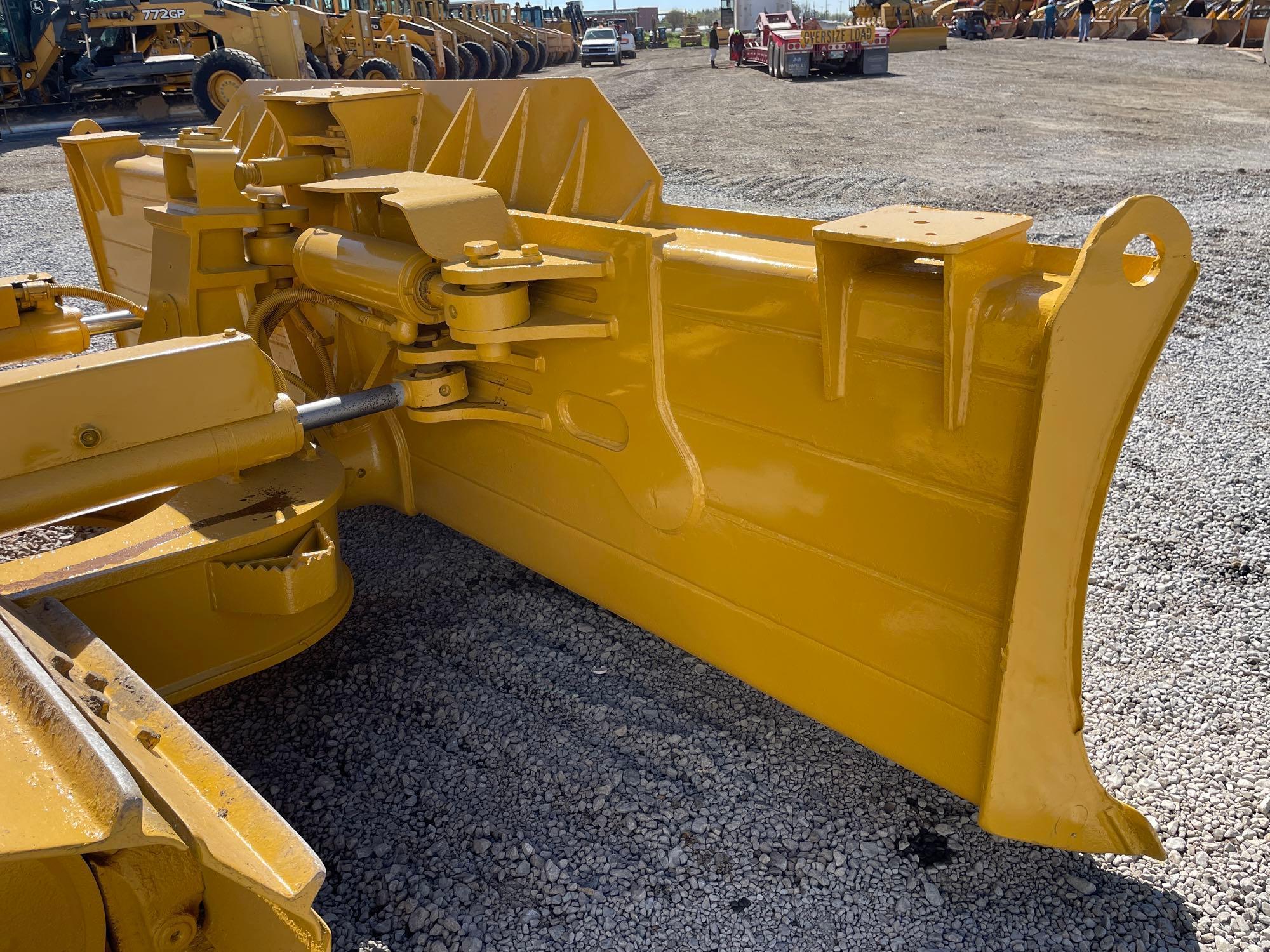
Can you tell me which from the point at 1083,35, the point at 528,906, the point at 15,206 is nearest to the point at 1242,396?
the point at 528,906

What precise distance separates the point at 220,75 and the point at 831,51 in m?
12.5

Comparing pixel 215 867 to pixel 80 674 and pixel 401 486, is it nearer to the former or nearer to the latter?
pixel 80 674

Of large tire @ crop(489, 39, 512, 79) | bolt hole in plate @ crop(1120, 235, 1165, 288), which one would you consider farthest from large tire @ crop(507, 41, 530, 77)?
bolt hole in plate @ crop(1120, 235, 1165, 288)

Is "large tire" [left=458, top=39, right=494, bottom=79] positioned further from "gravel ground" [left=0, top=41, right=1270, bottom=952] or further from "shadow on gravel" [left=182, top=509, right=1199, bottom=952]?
"shadow on gravel" [left=182, top=509, right=1199, bottom=952]

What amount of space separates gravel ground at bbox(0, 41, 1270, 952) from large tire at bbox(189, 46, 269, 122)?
583 inches

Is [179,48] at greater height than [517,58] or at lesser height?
greater

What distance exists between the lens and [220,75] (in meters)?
16.2

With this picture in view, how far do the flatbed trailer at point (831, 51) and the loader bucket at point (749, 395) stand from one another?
1984cm

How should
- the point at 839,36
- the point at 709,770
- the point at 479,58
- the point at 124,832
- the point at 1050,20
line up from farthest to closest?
the point at 1050,20
the point at 479,58
the point at 839,36
the point at 709,770
the point at 124,832

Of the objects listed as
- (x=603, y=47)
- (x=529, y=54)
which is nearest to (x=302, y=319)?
(x=529, y=54)

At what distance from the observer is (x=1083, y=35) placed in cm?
2809

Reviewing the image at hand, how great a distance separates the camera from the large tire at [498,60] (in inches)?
977

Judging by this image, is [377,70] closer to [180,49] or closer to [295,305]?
[180,49]

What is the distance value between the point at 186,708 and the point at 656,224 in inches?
78.3
